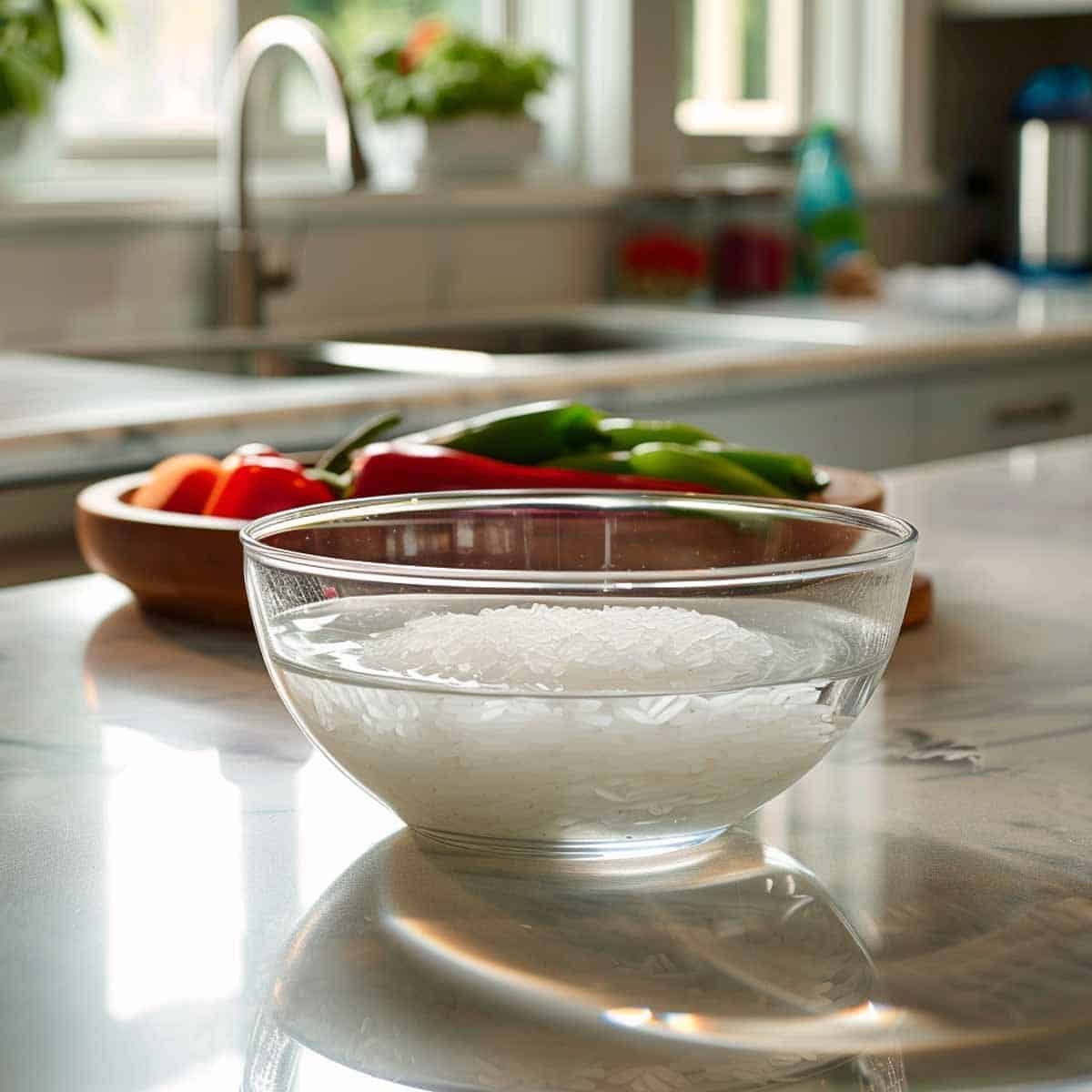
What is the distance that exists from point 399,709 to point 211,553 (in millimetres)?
368

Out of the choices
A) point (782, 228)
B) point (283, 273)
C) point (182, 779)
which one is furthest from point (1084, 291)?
point (182, 779)

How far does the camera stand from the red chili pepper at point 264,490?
0.87 metres

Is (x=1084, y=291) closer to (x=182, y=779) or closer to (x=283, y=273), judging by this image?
(x=283, y=273)

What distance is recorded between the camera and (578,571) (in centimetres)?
61

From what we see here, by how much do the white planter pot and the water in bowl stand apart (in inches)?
101

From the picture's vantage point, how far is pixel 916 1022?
16.2 inches

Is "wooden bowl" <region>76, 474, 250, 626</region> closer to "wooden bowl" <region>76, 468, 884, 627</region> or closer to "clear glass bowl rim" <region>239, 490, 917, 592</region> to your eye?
"wooden bowl" <region>76, 468, 884, 627</region>

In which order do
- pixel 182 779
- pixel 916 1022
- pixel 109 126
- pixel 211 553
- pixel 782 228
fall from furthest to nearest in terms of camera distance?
1. pixel 782 228
2. pixel 109 126
3. pixel 211 553
4. pixel 182 779
5. pixel 916 1022

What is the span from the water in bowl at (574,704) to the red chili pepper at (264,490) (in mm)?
334

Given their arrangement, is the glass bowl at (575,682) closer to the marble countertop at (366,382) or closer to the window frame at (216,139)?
the marble countertop at (366,382)

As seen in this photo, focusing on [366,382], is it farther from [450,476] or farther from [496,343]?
[450,476]

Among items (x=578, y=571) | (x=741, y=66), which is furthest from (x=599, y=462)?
(x=741, y=66)

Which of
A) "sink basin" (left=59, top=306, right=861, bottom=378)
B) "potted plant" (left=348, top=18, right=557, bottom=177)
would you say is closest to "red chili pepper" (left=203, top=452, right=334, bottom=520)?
"sink basin" (left=59, top=306, right=861, bottom=378)

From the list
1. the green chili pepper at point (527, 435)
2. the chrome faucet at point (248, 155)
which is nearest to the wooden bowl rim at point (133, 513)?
the green chili pepper at point (527, 435)
